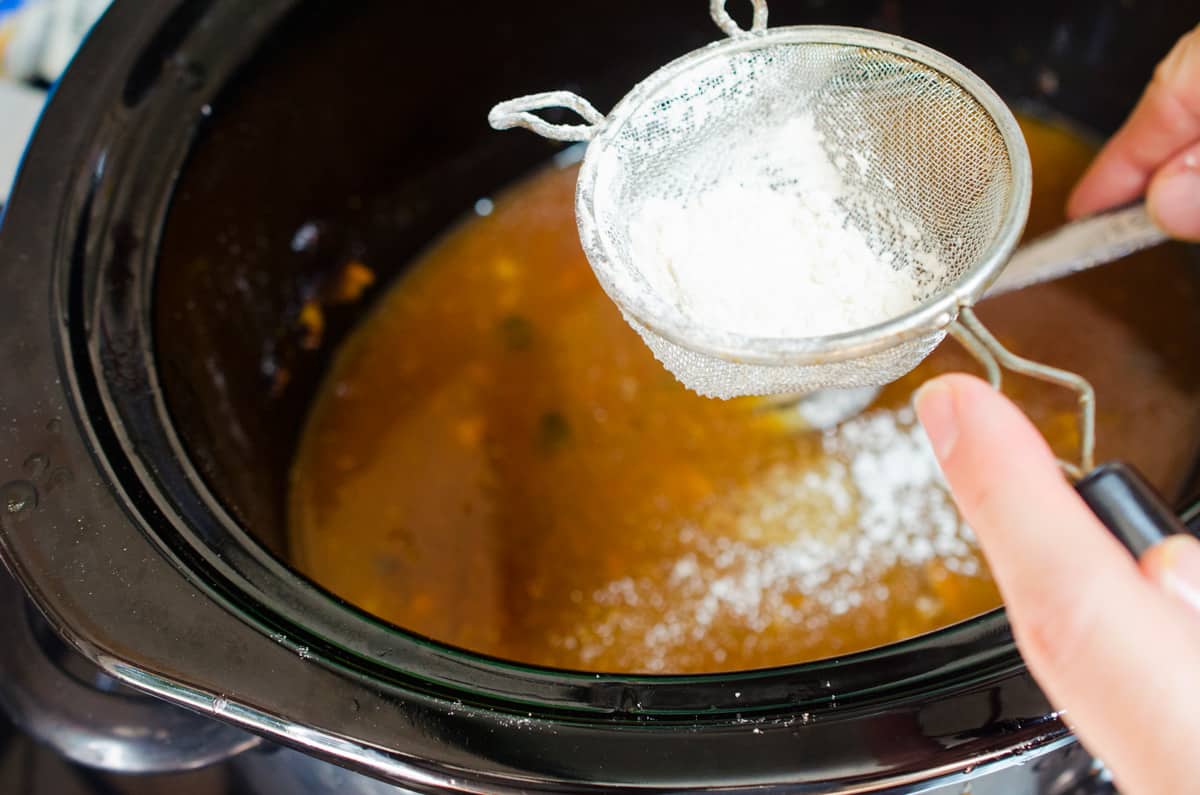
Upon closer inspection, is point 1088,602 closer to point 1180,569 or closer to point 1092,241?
Result: point 1180,569

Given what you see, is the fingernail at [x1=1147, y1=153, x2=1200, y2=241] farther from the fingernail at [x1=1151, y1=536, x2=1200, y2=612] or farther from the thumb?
the fingernail at [x1=1151, y1=536, x2=1200, y2=612]

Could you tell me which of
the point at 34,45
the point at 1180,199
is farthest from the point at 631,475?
the point at 34,45

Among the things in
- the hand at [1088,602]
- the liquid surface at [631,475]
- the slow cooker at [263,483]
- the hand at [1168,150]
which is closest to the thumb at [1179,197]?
the hand at [1168,150]

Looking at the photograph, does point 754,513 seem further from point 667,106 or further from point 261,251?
point 261,251

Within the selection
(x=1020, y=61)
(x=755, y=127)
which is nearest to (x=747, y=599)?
(x=755, y=127)

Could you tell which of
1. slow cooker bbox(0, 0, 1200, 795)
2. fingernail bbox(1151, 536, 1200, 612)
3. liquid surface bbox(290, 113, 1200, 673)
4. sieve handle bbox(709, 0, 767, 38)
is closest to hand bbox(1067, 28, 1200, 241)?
liquid surface bbox(290, 113, 1200, 673)

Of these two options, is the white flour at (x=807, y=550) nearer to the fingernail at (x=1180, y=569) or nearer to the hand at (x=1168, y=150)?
the hand at (x=1168, y=150)
